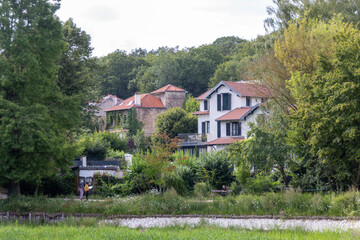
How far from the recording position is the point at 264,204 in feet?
79.7

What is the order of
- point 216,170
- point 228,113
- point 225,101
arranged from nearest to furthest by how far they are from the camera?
point 216,170 → point 228,113 → point 225,101

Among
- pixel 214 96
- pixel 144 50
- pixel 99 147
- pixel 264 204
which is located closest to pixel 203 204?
pixel 264 204

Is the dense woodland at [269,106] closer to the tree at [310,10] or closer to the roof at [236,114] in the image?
the tree at [310,10]

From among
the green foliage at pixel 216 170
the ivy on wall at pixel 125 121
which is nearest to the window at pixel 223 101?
the ivy on wall at pixel 125 121

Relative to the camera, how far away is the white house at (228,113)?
173 ft

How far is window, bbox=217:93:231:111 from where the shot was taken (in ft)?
186

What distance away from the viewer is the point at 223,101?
57188 millimetres

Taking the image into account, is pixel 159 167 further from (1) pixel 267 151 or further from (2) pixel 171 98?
(2) pixel 171 98

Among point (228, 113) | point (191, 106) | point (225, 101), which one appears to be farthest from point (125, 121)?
point (228, 113)

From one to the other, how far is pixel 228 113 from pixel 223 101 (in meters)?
2.41

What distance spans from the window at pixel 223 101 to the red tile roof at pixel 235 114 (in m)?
1.57

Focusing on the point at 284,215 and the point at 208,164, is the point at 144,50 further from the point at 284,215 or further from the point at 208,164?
the point at 284,215

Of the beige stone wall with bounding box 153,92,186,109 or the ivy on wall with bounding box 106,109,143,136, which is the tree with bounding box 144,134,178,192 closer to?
the ivy on wall with bounding box 106,109,143,136

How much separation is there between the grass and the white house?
25733 millimetres
